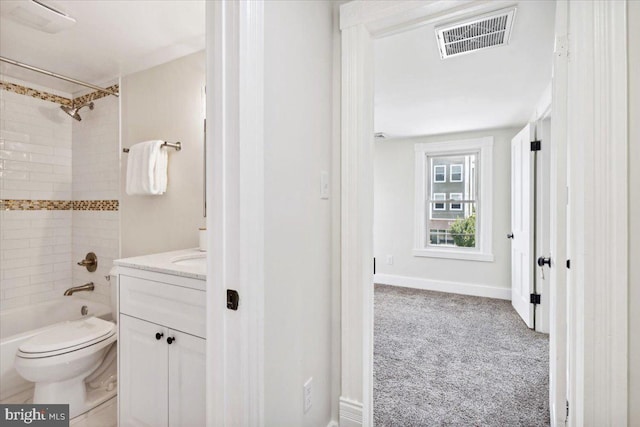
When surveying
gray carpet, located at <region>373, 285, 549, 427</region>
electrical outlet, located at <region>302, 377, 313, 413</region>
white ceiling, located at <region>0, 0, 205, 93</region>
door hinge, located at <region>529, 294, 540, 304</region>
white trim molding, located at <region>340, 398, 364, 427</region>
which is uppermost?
white ceiling, located at <region>0, 0, 205, 93</region>

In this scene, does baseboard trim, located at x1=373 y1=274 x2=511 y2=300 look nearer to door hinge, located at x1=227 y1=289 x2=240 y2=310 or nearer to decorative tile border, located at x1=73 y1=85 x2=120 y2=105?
door hinge, located at x1=227 y1=289 x2=240 y2=310

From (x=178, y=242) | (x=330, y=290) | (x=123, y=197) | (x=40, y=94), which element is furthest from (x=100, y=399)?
(x=40, y=94)

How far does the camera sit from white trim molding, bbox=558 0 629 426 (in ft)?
3.38

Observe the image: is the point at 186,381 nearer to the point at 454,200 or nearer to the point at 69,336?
the point at 69,336

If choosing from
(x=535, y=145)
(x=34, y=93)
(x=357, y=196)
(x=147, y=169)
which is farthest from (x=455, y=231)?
(x=34, y=93)

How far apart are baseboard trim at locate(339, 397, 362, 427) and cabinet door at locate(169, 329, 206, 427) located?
24.6 inches

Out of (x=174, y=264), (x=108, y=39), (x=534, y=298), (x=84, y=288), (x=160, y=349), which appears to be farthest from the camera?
(x=534, y=298)

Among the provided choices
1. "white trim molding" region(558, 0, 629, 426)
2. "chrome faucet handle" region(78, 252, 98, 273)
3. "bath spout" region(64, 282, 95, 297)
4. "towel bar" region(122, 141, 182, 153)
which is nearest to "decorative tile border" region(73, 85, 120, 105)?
"towel bar" region(122, 141, 182, 153)

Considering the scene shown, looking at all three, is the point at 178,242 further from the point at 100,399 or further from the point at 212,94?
the point at 212,94

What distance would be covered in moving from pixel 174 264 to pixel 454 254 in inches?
156

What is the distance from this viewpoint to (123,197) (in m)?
2.56

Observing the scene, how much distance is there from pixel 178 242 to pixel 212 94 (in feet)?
5.11

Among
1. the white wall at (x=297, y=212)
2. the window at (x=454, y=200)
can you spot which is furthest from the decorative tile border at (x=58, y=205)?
the window at (x=454, y=200)

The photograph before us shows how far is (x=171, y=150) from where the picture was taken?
2.30 m
